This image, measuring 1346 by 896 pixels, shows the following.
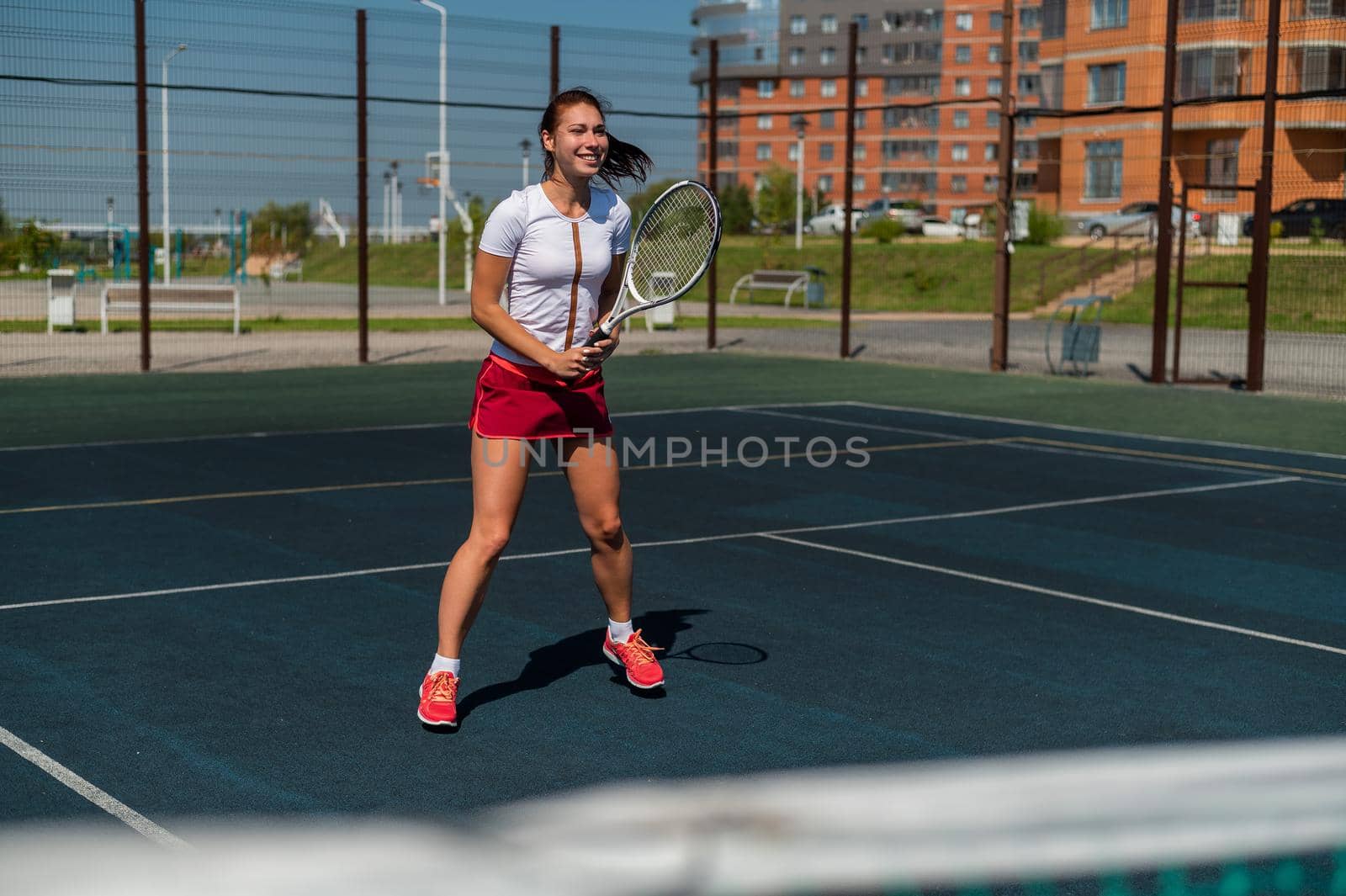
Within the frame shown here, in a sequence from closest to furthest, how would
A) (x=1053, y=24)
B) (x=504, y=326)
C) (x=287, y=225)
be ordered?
1. (x=504, y=326)
2. (x=1053, y=24)
3. (x=287, y=225)

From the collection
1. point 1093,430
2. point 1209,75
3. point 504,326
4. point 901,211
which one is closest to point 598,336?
point 504,326

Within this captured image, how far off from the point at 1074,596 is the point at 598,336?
296cm

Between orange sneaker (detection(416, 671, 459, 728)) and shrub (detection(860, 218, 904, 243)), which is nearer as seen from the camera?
orange sneaker (detection(416, 671, 459, 728))

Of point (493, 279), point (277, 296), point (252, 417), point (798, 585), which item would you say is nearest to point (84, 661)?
point (493, 279)

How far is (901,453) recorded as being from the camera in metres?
11.7

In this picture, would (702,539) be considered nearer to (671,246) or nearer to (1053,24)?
(671,246)

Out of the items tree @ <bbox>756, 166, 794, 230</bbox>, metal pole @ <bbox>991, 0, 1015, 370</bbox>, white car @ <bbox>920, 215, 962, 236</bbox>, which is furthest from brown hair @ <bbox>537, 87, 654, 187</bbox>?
white car @ <bbox>920, 215, 962, 236</bbox>

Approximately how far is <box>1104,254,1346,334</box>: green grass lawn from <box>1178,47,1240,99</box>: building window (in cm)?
219

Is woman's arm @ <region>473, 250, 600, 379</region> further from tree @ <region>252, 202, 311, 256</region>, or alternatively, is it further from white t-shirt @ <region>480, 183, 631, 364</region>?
tree @ <region>252, 202, 311, 256</region>

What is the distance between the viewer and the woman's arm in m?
4.83

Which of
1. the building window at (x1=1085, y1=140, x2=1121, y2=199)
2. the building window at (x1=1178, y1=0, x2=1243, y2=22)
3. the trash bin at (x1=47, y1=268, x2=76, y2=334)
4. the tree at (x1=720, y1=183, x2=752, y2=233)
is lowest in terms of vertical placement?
the trash bin at (x1=47, y1=268, x2=76, y2=334)

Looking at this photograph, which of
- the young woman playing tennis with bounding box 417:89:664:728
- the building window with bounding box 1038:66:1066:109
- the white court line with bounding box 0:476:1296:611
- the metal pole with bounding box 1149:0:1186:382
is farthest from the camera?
the building window with bounding box 1038:66:1066:109

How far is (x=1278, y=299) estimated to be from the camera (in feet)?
90.9

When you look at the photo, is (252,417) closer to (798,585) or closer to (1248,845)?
(798,585)
